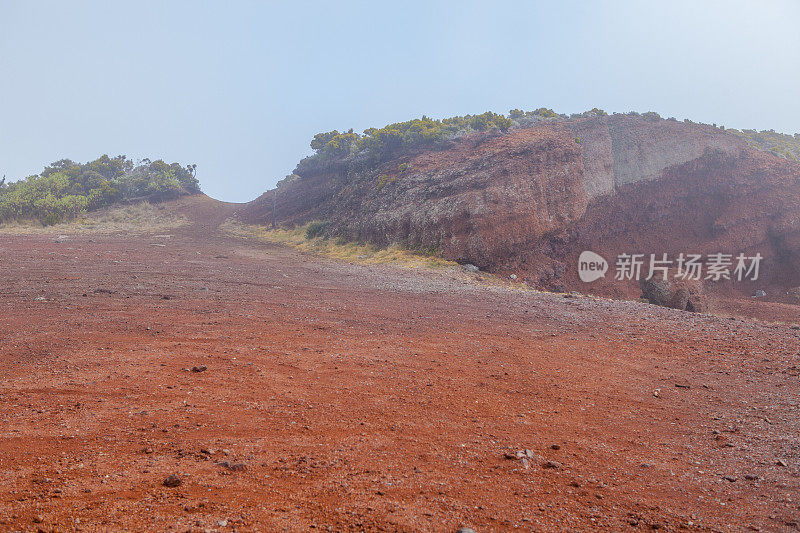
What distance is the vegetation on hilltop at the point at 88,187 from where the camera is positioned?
28.3 metres

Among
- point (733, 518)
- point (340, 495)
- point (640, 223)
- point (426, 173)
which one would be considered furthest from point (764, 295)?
point (340, 495)

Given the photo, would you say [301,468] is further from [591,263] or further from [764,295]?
[764,295]

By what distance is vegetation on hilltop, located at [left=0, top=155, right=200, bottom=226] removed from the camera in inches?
1115

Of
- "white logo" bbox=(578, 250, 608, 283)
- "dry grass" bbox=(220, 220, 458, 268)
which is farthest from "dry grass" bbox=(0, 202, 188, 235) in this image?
"white logo" bbox=(578, 250, 608, 283)

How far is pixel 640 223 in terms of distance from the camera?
22141 mm

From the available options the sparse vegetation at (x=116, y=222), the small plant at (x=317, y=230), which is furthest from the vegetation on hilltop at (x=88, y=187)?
the small plant at (x=317, y=230)

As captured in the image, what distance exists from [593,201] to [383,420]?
69.5 ft

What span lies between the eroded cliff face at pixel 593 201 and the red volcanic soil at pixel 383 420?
1085cm

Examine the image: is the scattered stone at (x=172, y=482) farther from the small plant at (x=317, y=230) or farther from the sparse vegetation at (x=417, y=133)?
the sparse vegetation at (x=417, y=133)

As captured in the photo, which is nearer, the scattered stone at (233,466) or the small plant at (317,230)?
the scattered stone at (233,466)

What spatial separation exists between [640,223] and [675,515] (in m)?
22.3

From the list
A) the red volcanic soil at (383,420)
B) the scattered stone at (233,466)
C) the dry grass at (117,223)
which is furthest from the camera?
the dry grass at (117,223)

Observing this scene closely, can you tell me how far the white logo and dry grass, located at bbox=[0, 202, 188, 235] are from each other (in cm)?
2723

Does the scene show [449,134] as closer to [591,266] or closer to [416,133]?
[416,133]
